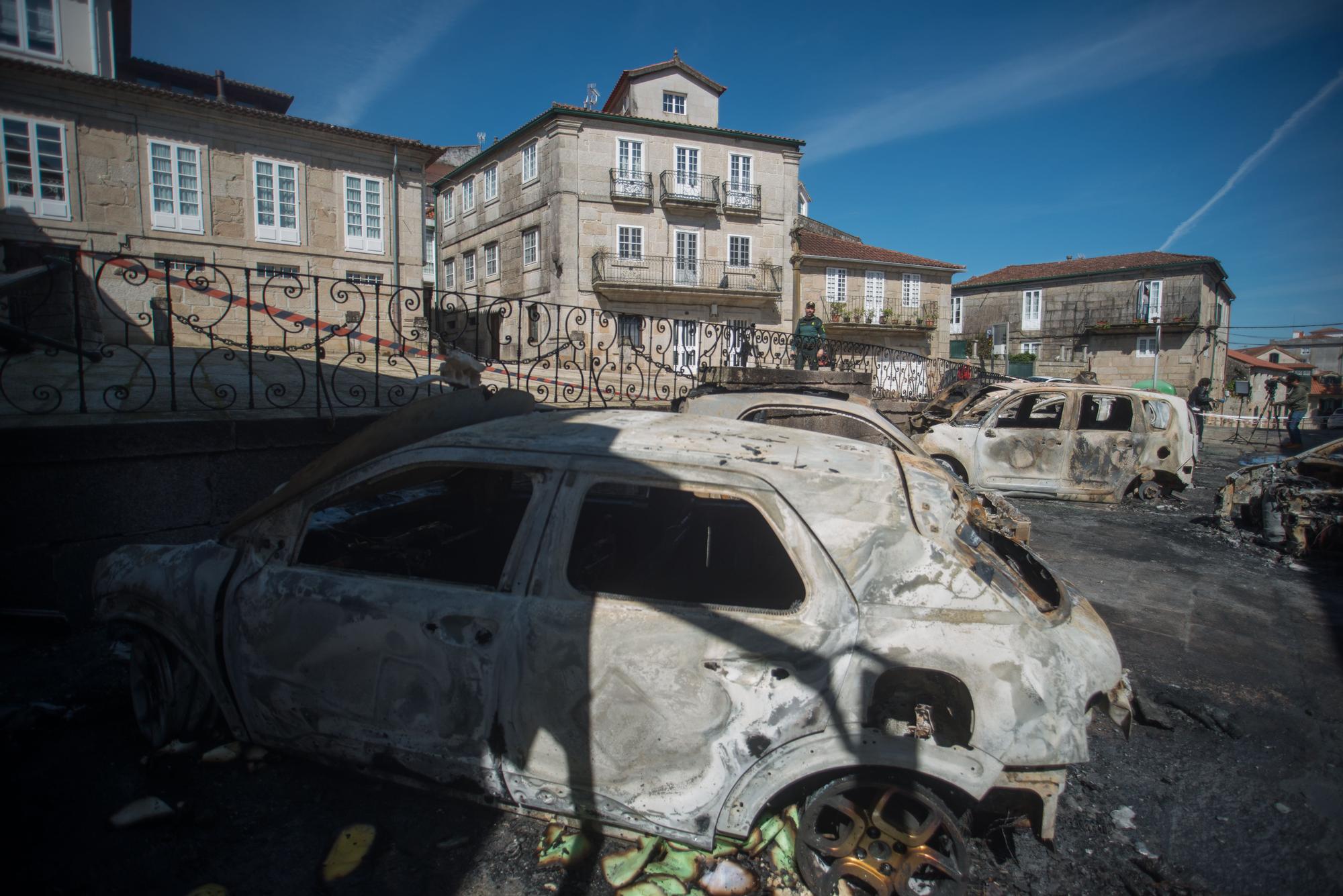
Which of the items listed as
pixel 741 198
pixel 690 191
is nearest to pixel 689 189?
Answer: pixel 690 191

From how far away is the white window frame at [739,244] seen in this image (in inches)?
1165

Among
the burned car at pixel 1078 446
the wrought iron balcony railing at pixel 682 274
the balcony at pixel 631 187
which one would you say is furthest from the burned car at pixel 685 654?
the balcony at pixel 631 187

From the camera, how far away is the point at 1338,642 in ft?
15.4

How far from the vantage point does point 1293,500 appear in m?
6.90

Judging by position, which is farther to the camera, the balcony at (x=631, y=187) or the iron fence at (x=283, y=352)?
the balcony at (x=631, y=187)

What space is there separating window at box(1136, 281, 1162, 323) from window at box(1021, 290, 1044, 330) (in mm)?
5141

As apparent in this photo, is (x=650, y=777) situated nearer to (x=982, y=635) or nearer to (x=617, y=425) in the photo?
(x=982, y=635)

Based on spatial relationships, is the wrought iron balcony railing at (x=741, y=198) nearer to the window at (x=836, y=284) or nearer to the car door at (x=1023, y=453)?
the window at (x=836, y=284)

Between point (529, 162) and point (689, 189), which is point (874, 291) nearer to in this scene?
point (689, 189)

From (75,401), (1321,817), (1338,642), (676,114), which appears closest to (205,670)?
(75,401)

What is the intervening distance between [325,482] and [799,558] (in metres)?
1.95

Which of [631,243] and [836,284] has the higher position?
[631,243]

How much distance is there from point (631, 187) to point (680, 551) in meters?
27.3

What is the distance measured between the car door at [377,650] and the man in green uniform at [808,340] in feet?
33.7
